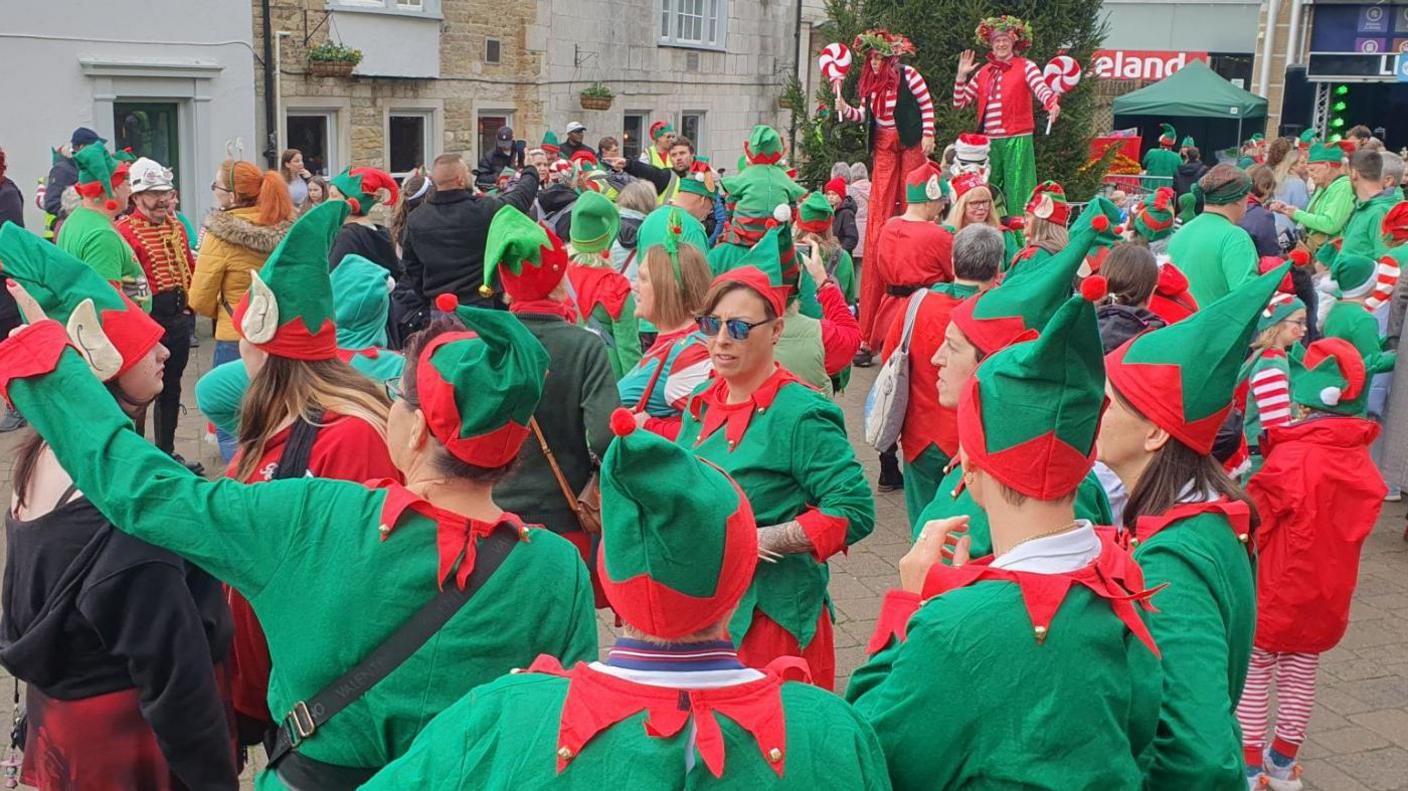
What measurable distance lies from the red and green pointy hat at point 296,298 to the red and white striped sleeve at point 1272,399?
387cm

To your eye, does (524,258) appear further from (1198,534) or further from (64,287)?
(1198,534)

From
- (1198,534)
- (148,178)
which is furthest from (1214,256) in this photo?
(148,178)

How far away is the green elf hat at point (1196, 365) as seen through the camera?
311 centimetres

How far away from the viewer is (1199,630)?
9.34 ft

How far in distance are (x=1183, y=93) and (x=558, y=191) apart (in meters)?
16.9

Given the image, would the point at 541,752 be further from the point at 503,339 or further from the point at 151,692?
the point at 151,692

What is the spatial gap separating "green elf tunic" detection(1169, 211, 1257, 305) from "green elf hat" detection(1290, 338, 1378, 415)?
6.60 ft

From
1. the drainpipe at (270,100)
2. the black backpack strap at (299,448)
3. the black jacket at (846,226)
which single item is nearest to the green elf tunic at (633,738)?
the black backpack strap at (299,448)

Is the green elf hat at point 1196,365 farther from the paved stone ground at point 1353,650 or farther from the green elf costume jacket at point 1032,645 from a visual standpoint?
the paved stone ground at point 1353,650

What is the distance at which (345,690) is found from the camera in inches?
109

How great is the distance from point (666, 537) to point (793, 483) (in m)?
2.24

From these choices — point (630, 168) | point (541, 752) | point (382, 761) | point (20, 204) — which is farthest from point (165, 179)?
point (541, 752)

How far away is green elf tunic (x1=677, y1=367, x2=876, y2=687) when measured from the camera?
4227 millimetres

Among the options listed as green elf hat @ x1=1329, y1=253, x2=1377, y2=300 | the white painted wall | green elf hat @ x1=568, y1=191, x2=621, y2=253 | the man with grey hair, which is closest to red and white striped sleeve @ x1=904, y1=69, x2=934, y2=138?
green elf hat @ x1=1329, y1=253, x2=1377, y2=300
